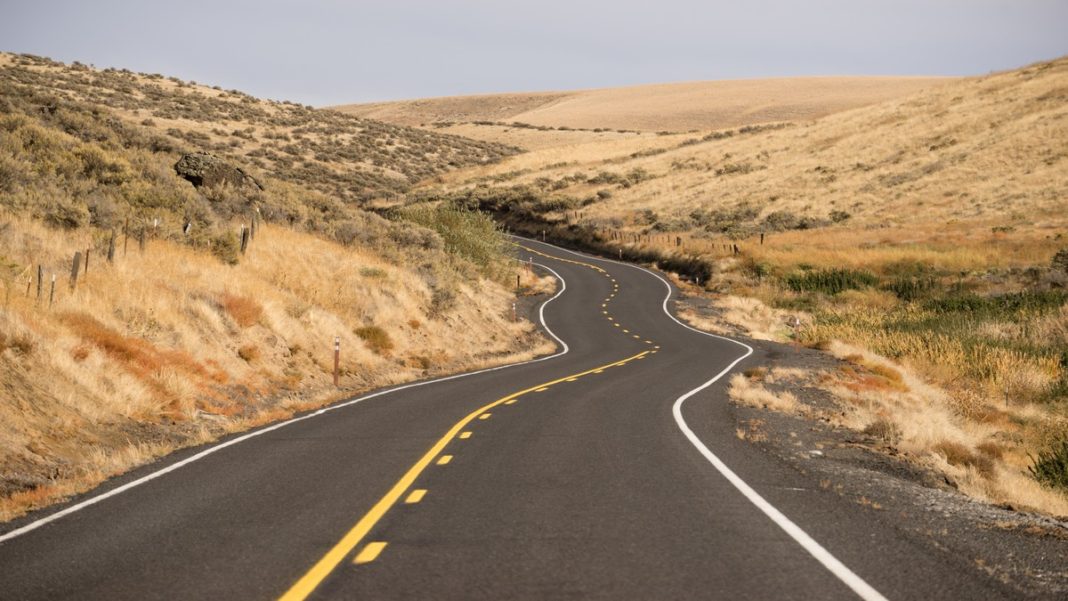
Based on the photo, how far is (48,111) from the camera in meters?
29.5

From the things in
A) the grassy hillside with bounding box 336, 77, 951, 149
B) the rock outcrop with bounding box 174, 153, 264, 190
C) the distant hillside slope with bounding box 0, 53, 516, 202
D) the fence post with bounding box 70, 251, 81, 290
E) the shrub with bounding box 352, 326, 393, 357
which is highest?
the grassy hillside with bounding box 336, 77, 951, 149

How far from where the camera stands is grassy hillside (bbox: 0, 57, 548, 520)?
11.9m

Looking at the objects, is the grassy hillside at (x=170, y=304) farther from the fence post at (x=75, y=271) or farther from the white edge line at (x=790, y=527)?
the white edge line at (x=790, y=527)

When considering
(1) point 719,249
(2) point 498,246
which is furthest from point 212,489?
(1) point 719,249

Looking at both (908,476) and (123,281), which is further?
(123,281)

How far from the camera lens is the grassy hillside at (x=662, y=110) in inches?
5640

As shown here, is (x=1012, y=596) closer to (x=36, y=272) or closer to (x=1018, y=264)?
(x=36, y=272)

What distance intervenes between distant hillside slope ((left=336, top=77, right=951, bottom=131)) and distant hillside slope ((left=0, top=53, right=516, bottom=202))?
51.8 m

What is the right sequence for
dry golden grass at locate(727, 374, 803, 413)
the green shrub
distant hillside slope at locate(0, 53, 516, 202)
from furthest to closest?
distant hillside slope at locate(0, 53, 516, 202) → the green shrub → dry golden grass at locate(727, 374, 803, 413)

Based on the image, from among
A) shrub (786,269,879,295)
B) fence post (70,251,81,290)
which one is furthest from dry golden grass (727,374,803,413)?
shrub (786,269,879,295)

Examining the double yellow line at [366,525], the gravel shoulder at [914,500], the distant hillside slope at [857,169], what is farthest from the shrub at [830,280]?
the double yellow line at [366,525]

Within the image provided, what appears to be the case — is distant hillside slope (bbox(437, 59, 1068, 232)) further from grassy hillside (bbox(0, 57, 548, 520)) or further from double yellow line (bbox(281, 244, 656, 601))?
double yellow line (bbox(281, 244, 656, 601))

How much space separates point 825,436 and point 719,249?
4516 centimetres

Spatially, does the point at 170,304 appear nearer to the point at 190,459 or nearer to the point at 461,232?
the point at 190,459
